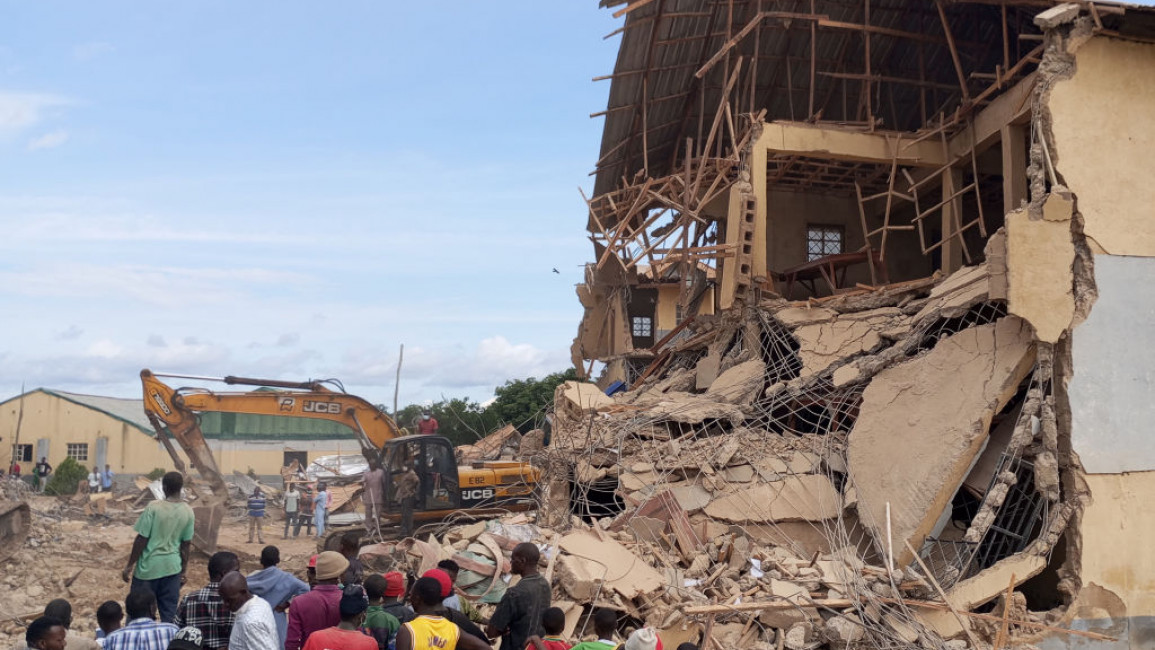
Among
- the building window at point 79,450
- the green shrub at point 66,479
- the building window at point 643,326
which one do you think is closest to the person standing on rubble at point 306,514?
the green shrub at point 66,479

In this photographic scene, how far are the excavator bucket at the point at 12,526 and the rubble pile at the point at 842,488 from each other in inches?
351

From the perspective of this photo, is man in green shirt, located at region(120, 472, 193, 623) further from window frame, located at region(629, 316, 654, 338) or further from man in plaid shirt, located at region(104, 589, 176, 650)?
window frame, located at region(629, 316, 654, 338)

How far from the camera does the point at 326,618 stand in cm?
543

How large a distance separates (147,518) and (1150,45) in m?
11.8

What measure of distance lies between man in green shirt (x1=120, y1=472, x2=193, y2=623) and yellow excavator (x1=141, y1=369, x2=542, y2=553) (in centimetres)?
579

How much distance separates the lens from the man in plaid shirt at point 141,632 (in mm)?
4965

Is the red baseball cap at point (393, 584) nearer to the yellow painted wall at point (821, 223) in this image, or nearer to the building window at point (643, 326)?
the yellow painted wall at point (821, 223)

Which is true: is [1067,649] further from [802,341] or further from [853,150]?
[853,150]

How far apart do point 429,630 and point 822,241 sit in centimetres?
1544

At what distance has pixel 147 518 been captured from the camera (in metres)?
7.71

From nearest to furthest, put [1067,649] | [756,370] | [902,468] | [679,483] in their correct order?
[1067,649] → [902,468] → [679,483] → [756,370]

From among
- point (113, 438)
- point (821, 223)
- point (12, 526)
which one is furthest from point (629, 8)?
point (113, 438)

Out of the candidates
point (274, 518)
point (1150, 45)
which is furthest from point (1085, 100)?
point (274, 518)

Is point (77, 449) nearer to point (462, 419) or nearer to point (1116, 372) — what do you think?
point (462, 419)
